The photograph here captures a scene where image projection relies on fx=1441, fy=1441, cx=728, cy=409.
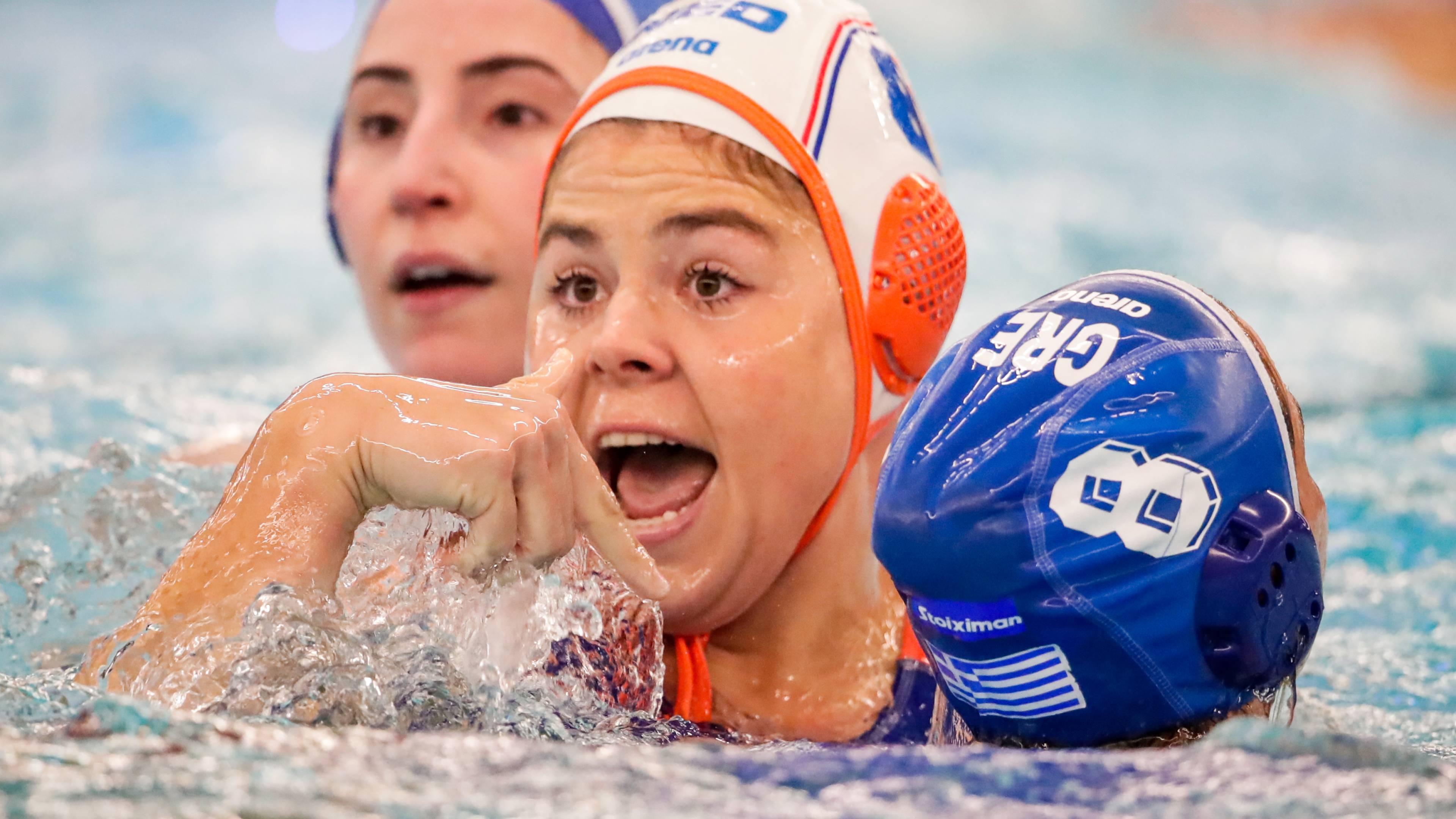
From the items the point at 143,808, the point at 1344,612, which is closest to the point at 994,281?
the point at 1344,612

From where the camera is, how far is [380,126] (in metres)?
3.28

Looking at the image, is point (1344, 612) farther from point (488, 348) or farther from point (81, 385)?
point (81, 385)

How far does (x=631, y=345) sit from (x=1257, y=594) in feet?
3.01

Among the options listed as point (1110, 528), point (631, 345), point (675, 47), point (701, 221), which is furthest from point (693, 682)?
point (675, 47)

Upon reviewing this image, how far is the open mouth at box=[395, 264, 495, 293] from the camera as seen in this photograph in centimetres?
316

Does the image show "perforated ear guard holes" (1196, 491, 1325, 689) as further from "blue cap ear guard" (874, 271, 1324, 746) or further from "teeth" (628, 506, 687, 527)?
"teeth" (628, 506, 687, 527)

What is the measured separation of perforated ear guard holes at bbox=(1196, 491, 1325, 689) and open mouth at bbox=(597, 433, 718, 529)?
31.8 inches

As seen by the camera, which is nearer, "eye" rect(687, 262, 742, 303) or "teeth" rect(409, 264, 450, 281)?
"eye" rect(687, 262, 742, 303)

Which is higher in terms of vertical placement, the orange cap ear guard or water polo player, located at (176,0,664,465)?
water polo player, located at (176,0,664,465)

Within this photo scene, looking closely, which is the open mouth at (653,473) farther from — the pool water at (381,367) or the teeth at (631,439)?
the pool water at (381,367)

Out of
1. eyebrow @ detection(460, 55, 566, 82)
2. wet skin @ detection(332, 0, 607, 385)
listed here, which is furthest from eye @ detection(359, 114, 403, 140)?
eyebrow @ detection(460, 55, 566, 82)

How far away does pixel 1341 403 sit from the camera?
232 inches

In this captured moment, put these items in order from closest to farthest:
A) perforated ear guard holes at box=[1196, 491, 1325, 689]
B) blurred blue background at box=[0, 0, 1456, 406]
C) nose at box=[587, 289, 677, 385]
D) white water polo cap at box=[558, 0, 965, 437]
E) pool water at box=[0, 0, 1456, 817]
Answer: pool water at box=[0, 0, 1456, 817]
perforated ear guard holes at box=[1196, 491, 1325, 689]
nose at box=[587, 289, 677, 385]
white water polo cap at box=[558, 0, 965, 437]
blurred blue background at box=[0, 0, 1456, 406]

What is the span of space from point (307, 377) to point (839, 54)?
4808 millimetres
